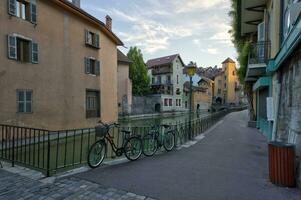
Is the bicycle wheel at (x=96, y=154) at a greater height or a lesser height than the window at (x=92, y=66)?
lesser

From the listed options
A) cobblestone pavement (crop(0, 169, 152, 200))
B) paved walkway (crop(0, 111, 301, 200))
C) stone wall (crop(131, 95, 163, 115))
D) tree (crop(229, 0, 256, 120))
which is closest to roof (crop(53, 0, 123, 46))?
tree (crop(229, 0, 256, 120))

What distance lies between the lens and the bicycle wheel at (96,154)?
5.21 meters

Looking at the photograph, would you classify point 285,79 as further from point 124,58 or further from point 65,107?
point 124,58

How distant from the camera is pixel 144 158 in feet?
21.4

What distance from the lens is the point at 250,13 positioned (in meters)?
11.9

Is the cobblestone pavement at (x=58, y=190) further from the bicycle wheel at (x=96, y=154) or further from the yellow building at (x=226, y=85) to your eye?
the yellow building at (x=226, y=85)

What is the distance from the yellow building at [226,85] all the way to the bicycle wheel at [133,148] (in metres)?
54.9

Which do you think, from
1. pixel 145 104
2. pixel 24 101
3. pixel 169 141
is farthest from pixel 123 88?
pixel 169 141

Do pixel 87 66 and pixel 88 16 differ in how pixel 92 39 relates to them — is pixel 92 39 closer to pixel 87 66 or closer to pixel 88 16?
pixel 88 16

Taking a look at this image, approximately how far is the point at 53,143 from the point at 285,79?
9.80 metres

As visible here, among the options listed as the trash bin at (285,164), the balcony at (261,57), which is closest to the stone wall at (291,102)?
the trash bin at (285,164)

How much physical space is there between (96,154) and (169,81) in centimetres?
3821

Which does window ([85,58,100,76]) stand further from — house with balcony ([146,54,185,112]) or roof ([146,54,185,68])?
roof ([146,54,185,68])

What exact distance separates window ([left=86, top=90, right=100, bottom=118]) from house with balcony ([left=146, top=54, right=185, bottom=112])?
21298 millimetres
